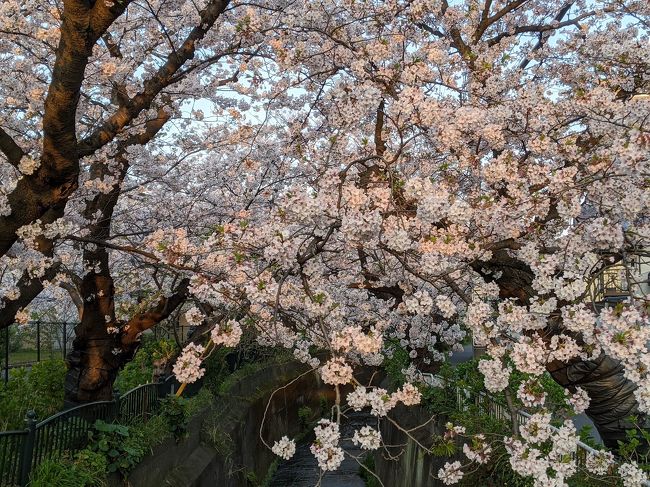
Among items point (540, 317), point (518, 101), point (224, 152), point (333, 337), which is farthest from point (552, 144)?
point (224, 152)

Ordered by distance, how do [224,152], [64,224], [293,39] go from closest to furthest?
1. [64,224]
2. [293,39]
3. [224,152]

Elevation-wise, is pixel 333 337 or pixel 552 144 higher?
pixel 552 144

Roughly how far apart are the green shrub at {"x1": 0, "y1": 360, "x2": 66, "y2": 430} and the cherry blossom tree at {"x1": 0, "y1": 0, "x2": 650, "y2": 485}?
94cm

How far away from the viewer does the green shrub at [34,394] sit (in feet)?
29.7

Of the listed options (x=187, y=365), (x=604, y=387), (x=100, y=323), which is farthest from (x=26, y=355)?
(x=604, y=387)

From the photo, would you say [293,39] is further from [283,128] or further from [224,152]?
[224,152]

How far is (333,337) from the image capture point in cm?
478

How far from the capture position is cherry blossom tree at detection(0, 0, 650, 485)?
15.7 ft

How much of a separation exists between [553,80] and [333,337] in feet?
27.3

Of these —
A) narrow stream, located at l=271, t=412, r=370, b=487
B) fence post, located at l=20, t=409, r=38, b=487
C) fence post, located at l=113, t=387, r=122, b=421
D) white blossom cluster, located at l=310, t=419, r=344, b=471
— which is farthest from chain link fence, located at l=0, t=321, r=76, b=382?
white blossom cluster, located at l=310, t=419, r=344, b=471

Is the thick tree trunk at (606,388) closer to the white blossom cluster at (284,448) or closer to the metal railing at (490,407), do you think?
the metal railing at (490,407)

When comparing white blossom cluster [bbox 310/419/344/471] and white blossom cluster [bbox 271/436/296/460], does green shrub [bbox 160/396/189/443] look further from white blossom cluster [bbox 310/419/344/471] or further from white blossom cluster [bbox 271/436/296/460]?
white blossom cluster [bbox 310/419/344/471]

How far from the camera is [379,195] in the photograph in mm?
5105

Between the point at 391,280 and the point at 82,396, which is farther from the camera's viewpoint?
the point at 82,396
